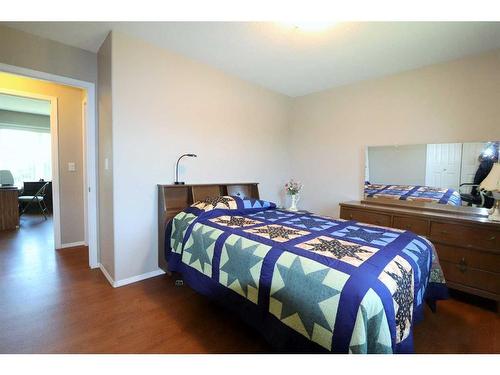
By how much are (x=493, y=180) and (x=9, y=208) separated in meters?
6.91

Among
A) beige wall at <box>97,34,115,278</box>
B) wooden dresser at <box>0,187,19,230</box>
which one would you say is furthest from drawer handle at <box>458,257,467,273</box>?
wooden dresser at <box>0,187,19,230</box>

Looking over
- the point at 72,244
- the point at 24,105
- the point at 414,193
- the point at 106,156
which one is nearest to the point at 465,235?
the point at 414,193

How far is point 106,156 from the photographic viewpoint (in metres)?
2.40

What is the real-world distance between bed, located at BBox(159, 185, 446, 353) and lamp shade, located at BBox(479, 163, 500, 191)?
108 centimetres

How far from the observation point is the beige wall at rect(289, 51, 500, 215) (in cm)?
237

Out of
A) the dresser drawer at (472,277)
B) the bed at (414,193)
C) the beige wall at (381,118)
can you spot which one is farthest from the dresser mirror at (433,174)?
the dresser drawer at (472,277)

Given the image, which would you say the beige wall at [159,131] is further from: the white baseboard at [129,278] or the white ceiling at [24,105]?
the white ceiling at [24,105]

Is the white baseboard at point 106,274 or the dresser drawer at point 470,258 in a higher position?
the dresser drawer at point 470,258

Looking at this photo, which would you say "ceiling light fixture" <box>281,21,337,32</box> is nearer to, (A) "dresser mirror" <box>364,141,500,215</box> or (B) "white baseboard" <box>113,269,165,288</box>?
(A) "dresser mirror" <box>364,141,500,215</box>

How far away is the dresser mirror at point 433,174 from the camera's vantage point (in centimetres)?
236

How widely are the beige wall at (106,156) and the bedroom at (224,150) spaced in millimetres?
20

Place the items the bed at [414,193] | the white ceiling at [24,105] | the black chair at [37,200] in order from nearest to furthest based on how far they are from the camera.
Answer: the bed at [414,193], the white ceiling at [24,105], the black chair at [37,200]
